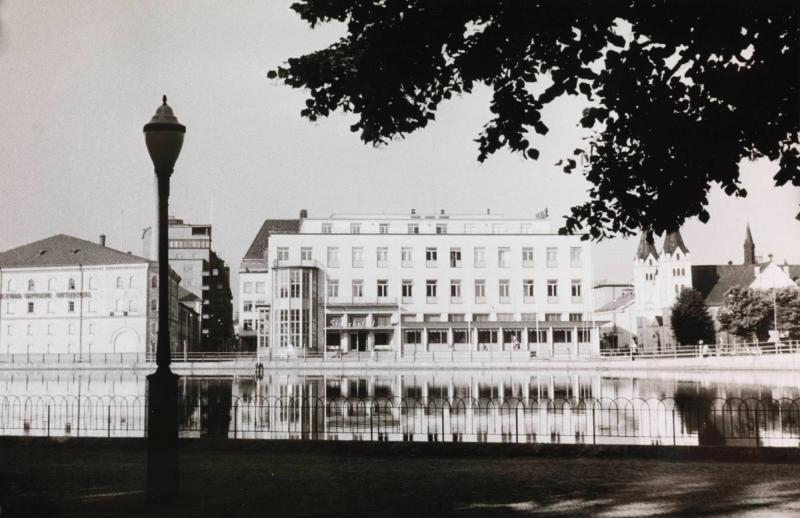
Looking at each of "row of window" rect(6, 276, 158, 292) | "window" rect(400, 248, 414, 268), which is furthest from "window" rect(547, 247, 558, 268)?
"row of window" rect(6, 276, 158, 292)

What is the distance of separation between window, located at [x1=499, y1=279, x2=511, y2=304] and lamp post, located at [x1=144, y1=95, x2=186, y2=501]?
81693 millimetres

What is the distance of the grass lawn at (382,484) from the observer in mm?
Answer: 9188

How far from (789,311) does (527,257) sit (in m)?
34.2

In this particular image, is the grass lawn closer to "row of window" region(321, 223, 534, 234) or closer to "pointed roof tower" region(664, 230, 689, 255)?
"row of window" region(321, 223, 534, 234)

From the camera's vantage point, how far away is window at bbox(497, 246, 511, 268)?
3575 inches

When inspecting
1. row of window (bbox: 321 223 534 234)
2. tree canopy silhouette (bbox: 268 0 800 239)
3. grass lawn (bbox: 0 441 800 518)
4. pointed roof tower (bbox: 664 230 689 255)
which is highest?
pointed roof tower (bbox: 664 230 689 255)

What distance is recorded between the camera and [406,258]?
297 feet

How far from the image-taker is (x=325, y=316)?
85.8 metres

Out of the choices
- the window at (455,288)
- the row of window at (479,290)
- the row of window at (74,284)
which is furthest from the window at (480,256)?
the row of window at (74,284)

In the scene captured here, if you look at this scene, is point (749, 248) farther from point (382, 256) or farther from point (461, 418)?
point (461, 418)

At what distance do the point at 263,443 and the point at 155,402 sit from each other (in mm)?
4951

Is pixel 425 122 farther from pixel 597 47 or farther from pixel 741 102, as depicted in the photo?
pixel 741 102

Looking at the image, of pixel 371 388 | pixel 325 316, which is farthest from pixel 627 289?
pixel 371 388

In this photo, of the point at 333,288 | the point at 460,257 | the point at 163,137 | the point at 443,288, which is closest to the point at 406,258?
the point at 443,288
